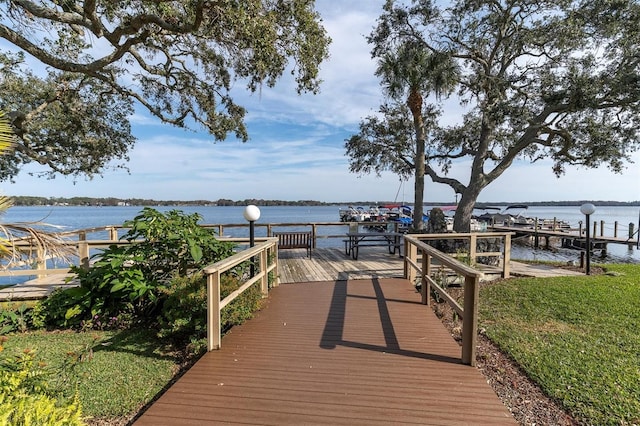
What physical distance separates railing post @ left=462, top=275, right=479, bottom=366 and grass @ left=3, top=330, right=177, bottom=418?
302 centimetres

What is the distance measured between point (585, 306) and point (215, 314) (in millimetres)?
5778

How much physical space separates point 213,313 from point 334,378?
4.72ft

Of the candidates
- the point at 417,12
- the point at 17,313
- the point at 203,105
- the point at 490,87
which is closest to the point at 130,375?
the point at 17,313

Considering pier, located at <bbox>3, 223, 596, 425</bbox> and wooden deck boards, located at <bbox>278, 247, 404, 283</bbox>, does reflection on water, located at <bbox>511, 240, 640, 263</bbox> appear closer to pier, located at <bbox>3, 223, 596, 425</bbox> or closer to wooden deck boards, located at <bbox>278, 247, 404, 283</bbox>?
wooden deck boards, located at <bbox>278, 247, 404, 283</bbox>

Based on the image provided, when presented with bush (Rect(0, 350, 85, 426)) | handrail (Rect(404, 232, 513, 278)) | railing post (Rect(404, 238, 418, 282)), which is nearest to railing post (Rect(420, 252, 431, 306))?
handrail (Rect(404, 232, 513, 278))

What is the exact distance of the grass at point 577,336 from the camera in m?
Answer: 2.83

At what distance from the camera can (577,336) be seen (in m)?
4.11

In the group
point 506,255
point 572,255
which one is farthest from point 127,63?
point 572,255

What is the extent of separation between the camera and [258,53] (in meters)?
5.27

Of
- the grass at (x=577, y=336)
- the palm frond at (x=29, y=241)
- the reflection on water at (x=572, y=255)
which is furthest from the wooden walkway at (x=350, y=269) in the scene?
the reflection on water at (x=572, y=255)

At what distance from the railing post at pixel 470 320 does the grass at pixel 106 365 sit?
3.02m

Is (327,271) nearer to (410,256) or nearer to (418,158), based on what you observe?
(410,256)

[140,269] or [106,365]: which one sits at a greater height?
[140,269]

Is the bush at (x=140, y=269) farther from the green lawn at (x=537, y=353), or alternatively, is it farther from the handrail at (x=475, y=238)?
the handrail at (x=475, y=238)
